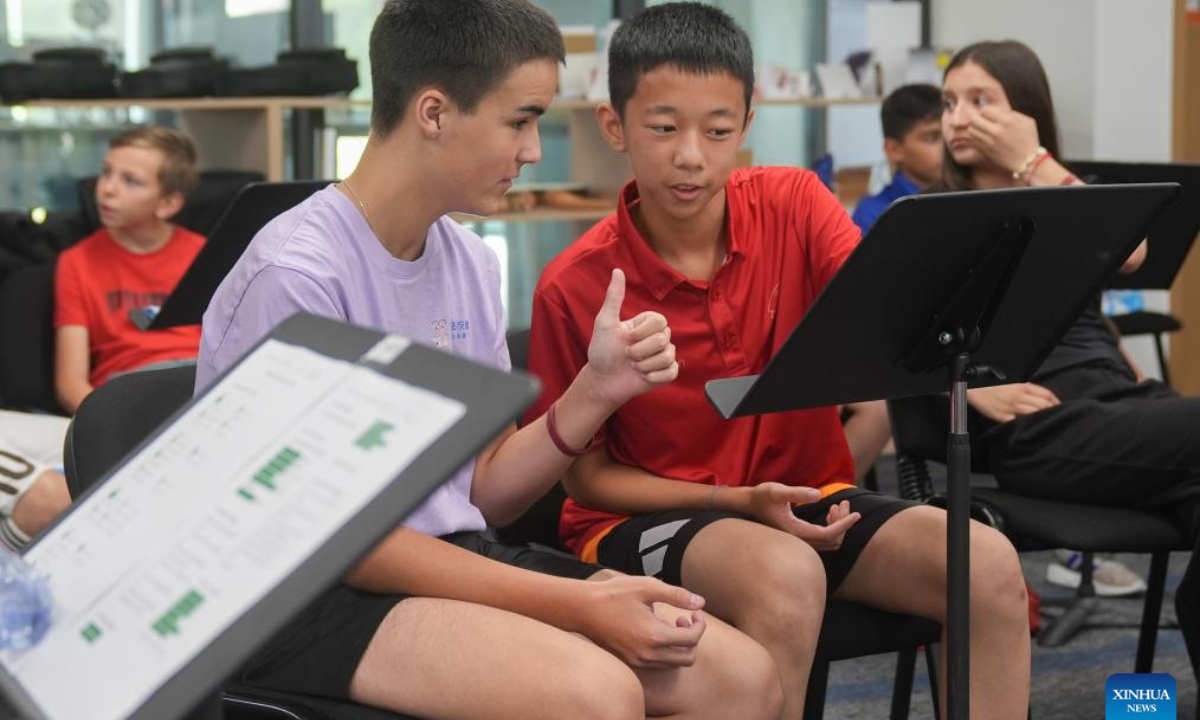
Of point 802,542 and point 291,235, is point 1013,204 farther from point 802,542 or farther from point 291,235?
point 291,235

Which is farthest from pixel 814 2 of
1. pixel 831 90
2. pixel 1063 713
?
pixel 1063 713

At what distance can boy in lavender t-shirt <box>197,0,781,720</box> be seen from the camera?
1418 millimetres

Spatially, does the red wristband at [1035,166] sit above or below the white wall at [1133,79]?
below

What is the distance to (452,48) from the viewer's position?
5.43 ft

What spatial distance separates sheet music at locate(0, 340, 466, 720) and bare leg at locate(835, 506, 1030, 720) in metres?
0.98

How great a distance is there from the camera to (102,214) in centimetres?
355

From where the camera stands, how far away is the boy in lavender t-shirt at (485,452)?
1.42 m

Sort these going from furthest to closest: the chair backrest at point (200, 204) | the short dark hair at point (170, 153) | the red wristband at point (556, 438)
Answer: the chair backrest at point (200, 204) → the short dark hair at point (170, 153) → the red wristband at point (556, 438)

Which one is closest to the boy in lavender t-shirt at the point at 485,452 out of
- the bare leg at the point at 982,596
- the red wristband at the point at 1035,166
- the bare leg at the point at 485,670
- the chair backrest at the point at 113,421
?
the bare leg at the point at 485,670

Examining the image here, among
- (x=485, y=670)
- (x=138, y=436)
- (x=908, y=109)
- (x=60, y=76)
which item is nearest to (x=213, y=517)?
(x=485, y=670)

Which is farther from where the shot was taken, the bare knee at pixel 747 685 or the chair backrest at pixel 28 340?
the chair backrest at pixel 28 340

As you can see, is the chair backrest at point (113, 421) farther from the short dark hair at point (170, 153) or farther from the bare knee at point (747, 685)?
the short dark hair at point (170, 153)

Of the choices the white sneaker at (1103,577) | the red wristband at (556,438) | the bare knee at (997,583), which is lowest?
the white sneaker at (1103,577)

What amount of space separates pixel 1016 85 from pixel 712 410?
1.03 metres
